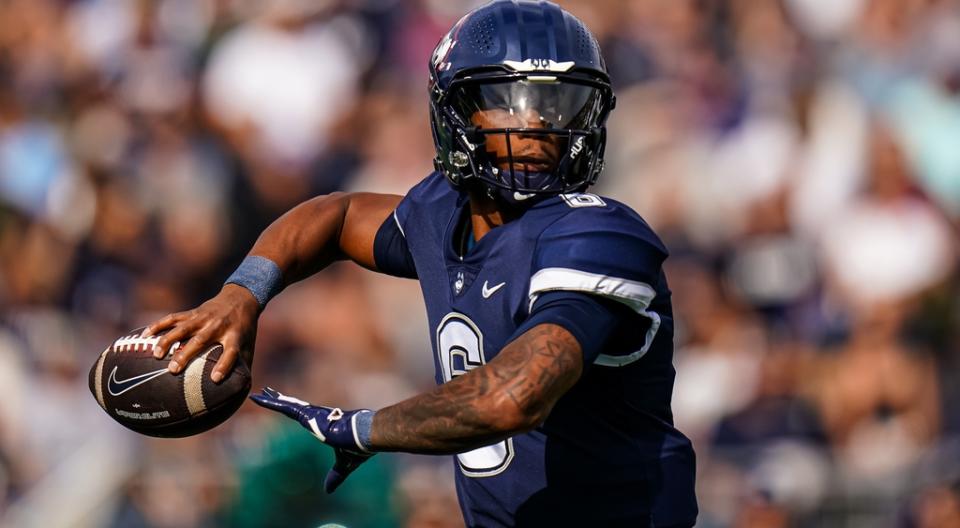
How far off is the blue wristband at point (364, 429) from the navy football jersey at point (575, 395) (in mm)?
432

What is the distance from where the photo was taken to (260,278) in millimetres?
3719

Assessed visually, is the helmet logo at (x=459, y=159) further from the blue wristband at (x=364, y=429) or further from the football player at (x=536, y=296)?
the blue wristband at (x=364, y=429)

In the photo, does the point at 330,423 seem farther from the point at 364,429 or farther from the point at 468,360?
the point at 468,360

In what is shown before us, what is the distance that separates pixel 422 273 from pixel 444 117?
451 mm

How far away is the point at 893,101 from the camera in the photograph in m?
7.95

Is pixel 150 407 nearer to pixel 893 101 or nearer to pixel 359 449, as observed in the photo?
pixel 359 449

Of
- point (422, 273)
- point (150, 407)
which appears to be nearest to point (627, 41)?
point (422, 273)

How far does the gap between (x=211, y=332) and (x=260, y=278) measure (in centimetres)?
36

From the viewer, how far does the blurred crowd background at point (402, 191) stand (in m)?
6.85

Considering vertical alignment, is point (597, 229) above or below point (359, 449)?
above

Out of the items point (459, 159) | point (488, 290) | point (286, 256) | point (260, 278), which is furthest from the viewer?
point (286, 256)

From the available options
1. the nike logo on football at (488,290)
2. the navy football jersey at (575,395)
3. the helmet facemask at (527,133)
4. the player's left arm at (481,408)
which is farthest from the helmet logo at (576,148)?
the player's left arm at (481,408)

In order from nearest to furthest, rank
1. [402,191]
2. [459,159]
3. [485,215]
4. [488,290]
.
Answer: [488,290] < [459,159] < [485,215] < [402,191]

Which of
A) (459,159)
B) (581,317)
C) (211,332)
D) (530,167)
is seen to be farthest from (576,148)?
(211,332)
